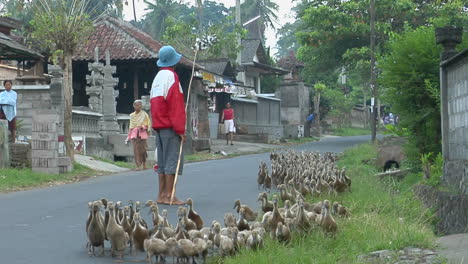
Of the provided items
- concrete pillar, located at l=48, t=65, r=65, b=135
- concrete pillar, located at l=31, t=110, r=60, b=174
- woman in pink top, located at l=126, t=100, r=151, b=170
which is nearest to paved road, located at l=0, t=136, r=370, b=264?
concrete pillar, located at l=31, t=110, r=60, b=174

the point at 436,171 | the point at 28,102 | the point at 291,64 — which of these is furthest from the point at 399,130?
the point at 291,64

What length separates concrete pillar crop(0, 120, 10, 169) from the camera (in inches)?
621

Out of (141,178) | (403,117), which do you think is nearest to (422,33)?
(403,117)

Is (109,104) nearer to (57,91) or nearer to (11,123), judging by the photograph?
(57,91)

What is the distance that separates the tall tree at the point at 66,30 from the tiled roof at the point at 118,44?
9.21 meters

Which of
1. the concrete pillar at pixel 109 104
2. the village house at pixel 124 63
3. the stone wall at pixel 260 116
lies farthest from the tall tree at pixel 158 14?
the concrete pillar at pixel 109 104

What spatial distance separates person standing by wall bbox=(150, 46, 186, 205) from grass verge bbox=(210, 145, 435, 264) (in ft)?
6.82

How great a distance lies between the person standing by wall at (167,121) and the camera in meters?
10.5

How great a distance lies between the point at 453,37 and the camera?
11.5 meters

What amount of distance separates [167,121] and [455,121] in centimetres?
424

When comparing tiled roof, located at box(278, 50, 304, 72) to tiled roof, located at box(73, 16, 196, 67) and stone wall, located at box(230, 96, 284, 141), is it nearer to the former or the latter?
stone wall, located at box(230, 96, 284, 141)

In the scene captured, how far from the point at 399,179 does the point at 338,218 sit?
21.4 ft

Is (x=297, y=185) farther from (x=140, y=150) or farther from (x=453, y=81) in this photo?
(x=140, y=150)

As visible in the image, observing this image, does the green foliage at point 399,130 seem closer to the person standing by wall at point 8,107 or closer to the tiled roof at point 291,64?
A: the person standing by wall at point 8,107
